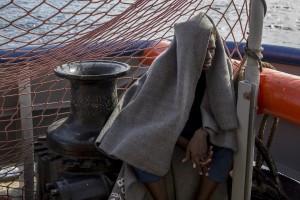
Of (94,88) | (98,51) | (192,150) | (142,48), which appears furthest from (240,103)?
(142,48)

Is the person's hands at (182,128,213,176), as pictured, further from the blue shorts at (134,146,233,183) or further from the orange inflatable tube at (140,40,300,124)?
the orange inflatable tube at (140,40,300,124)

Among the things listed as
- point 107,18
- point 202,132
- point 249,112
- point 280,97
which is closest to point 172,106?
point 202,132

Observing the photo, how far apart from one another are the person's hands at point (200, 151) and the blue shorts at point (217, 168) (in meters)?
0.05

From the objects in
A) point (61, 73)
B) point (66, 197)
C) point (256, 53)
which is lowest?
point (66, 197)

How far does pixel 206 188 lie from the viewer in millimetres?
2029

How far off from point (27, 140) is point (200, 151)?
139 cm

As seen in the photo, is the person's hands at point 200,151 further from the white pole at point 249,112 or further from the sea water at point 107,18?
the sea water at point 107,18

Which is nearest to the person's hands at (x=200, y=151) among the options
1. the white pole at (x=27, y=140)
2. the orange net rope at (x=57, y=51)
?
the orange net rope at (x=57, y=51)

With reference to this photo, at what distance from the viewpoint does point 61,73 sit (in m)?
2.21

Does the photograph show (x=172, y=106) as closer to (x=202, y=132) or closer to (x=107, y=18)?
(x=202, y=132)

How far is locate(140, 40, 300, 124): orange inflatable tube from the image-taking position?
204cm

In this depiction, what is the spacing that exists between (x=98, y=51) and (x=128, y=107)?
102 cm

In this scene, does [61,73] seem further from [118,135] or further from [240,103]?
[240,103]

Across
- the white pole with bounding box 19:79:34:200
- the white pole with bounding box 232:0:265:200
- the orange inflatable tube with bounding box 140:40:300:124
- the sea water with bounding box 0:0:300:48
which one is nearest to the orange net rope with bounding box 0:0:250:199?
the white pole with bounding box 19:79:34:200
